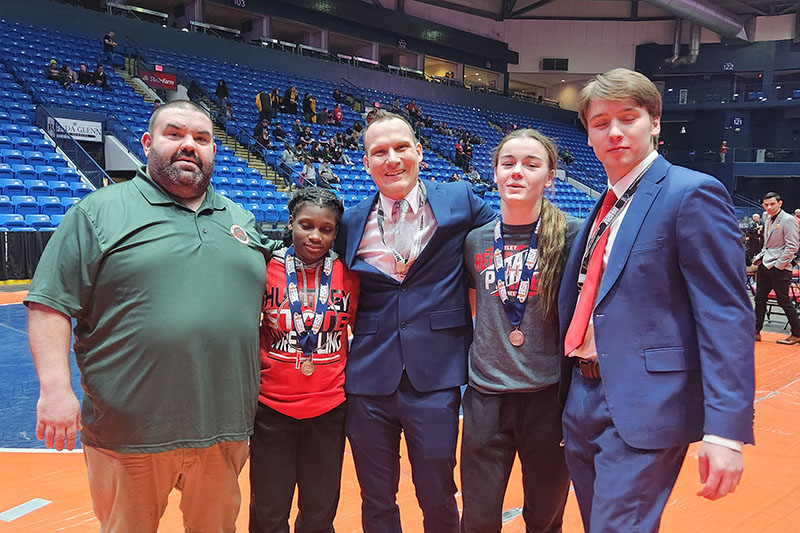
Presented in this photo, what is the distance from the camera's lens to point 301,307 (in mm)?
2199

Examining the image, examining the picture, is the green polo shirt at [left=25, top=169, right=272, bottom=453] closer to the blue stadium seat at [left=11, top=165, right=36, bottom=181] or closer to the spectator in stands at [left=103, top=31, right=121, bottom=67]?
the blue stadium seat at [left=11, top=165, right=36, bottom=181]

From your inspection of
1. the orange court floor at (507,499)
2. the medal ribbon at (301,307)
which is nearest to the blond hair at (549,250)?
the medal ribbon at (301,307)

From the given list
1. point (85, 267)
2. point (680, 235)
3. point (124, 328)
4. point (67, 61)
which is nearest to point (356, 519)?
point (124, 328)

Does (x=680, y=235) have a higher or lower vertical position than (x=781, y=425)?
higher

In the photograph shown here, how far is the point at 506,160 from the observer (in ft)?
6.99

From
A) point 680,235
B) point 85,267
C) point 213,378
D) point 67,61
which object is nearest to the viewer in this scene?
point 680,235

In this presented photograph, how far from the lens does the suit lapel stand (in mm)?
1627

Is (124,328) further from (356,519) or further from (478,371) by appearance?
(356,519)

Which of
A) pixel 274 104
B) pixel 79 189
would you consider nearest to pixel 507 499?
pixel 79 189

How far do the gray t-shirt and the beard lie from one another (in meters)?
1.03

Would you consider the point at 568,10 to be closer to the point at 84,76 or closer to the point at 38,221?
the point at 84,76

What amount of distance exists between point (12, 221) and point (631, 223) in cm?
940

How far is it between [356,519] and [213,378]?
1289mm

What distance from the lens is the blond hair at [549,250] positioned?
203cm
